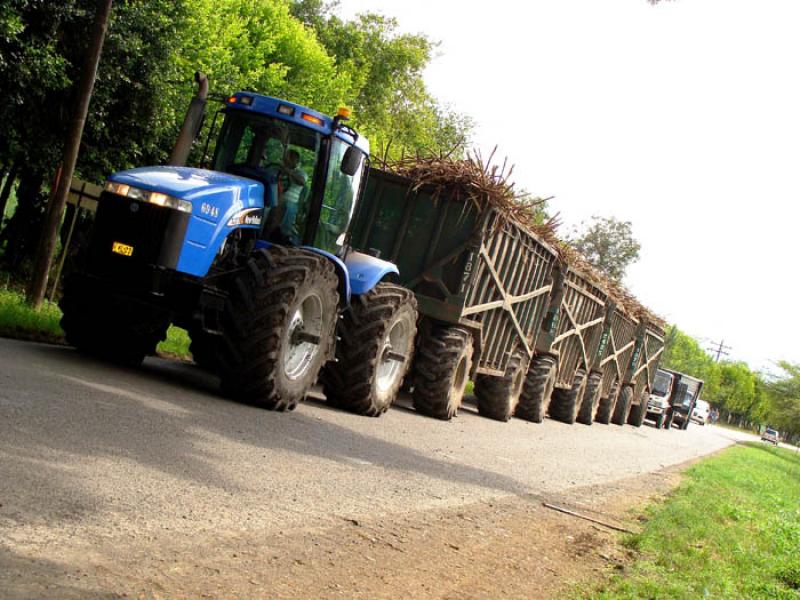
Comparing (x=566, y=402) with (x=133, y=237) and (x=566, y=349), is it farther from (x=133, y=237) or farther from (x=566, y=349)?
(x=133, y=237)

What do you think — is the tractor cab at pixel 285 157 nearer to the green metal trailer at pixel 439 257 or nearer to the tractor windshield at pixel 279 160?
the tractor windshield at pixel 279 160

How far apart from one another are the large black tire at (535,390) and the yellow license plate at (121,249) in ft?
37.6

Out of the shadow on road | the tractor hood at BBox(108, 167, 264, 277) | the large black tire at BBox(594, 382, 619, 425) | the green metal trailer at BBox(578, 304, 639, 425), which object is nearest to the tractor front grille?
the tractor hood at BBox(108, 167, 264, 277)

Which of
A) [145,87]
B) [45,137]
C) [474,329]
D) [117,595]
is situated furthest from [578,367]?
[117,595]

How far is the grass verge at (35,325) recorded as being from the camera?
433 inches

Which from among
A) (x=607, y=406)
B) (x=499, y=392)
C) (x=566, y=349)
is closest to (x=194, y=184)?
(x=499, y=392)

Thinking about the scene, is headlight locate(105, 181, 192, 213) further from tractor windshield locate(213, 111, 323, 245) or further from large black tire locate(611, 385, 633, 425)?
large black tire locate(611, 385, 633, 425)

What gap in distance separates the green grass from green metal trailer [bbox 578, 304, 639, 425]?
36.6ft

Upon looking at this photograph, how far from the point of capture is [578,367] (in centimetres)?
2305

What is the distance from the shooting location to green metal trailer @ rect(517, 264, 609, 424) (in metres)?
19.0

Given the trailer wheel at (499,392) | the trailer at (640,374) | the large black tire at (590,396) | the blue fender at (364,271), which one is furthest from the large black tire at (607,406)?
the blue fender at (364,271)

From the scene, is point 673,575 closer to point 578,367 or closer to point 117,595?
point 117,595

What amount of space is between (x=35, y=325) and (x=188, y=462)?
19.8ft

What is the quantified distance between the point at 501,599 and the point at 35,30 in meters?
16.8
